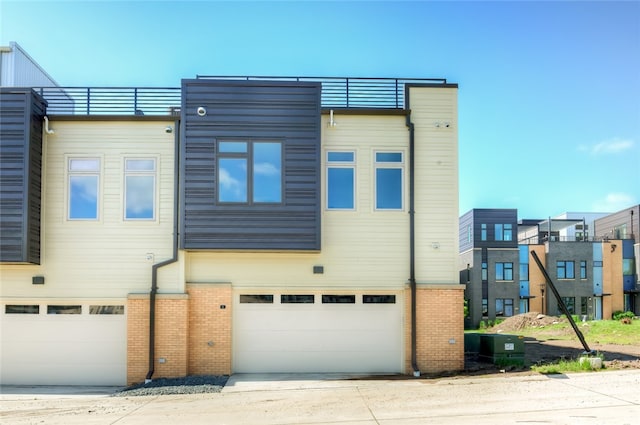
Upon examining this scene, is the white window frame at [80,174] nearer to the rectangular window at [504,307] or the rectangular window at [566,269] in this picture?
the rectangular window at [504,307]

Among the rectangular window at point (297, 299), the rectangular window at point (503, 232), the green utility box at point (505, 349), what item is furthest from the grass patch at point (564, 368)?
the rectangular window at point (503, 232)

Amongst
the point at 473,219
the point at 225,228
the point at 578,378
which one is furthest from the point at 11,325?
the point at 473,219

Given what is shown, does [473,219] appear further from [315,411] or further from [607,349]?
[315,411]

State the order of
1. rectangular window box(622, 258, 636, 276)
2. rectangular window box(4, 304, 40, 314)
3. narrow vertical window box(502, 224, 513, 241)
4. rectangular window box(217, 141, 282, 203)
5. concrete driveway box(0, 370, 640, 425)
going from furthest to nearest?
1. rectangular window box(622, 258, 636, 276)
2. narrow vertical window box(502, 224, 513, 241)
3. rectangular window box(4, 304, 40, 314)
4. rectangular window box(217, 141, 282, 203)
5. concrete driveway box(0, 370, 640, 425)

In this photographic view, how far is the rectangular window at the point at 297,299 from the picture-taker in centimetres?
1507

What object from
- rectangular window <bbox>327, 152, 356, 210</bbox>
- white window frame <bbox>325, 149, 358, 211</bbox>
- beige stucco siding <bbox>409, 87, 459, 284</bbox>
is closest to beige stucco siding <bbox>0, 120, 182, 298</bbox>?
white window frame <bbox>325, 149, 358, 211</bbox>

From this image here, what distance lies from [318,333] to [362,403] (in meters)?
3.96

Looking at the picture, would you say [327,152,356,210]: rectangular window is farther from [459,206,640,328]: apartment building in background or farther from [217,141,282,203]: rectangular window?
[459,206,640,328]: apartment building in background

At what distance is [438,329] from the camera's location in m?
14.8

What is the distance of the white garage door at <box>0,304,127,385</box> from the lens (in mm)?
14773

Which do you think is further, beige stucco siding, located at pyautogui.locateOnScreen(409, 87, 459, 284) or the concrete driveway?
beige stucco siding, located at pyautogui.locateOnScreen(409, 87, 459, 284)

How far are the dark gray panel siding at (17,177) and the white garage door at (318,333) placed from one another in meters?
5.31

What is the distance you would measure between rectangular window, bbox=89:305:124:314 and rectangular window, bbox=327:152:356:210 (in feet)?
19.3

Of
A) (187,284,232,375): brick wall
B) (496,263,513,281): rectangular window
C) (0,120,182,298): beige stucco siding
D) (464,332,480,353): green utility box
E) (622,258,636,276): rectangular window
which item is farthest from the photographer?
(622,258,636,276): rectangular window
